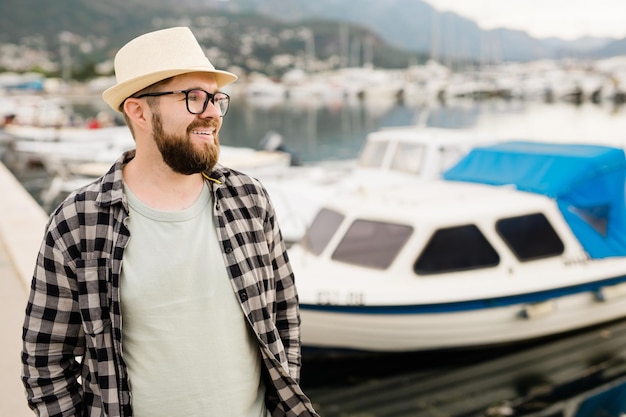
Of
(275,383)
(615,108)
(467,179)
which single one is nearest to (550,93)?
(615,108)

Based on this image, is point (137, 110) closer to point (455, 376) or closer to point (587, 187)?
point (455, 376)

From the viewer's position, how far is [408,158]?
14.1 meters

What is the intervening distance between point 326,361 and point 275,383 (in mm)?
6216

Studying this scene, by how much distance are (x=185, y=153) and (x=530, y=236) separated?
24.2ft

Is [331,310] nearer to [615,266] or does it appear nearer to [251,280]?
[615,266]

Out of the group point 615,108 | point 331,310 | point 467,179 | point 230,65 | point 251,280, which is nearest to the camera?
point 251,280

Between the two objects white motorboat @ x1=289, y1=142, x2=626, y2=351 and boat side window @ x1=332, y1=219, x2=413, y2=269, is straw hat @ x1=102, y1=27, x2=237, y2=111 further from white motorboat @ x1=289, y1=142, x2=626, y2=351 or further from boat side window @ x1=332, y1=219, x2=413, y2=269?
boat side window @ x1=332, y1=219, x2=413, y2=269

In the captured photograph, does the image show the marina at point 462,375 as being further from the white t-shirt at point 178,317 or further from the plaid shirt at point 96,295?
the white t-shirt at point 178,317

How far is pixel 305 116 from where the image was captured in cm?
7288

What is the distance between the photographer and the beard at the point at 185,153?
2293 millimetres

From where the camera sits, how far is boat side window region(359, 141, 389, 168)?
14562 mm

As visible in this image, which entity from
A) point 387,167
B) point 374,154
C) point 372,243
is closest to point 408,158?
point 387,167

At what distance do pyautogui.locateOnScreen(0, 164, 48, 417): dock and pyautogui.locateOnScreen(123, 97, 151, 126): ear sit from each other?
2.52 meters

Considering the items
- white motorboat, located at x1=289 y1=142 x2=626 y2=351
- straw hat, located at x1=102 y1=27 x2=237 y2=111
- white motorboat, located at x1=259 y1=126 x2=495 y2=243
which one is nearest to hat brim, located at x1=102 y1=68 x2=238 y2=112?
straw hat, located at x1=102 y1=27 x2=237 y2=111
